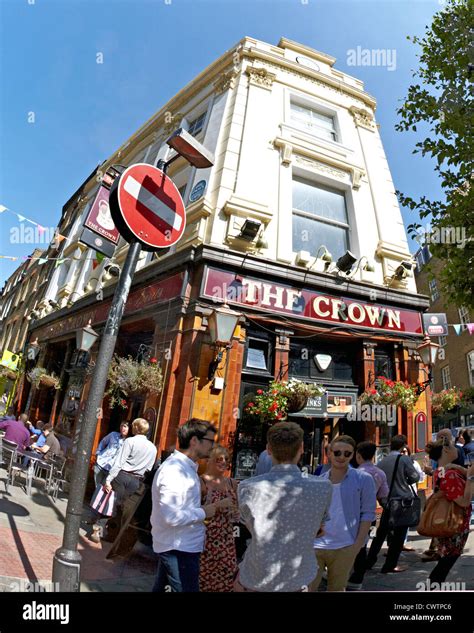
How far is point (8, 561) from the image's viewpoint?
3.98 metres

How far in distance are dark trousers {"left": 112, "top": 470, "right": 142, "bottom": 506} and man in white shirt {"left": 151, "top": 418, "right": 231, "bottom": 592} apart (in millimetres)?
3546

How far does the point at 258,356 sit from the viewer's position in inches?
342

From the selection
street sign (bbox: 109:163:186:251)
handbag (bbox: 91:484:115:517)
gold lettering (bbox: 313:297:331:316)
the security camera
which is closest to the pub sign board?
gold lettering (bbox: 313:297:331:316)

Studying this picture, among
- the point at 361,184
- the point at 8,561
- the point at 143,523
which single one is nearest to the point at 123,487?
the point at 143,523

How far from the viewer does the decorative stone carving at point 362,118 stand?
12797 mm

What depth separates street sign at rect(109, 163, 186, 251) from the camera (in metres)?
3.84

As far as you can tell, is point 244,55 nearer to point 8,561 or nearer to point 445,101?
point 445,101

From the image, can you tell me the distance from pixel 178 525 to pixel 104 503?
4.31 meters

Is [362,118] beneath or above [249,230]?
above

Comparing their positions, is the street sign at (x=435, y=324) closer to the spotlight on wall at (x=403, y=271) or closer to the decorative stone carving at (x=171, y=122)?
the spotlight on wall at (x=403, y=271)

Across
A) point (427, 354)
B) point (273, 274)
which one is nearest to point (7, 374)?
point (273, 274)

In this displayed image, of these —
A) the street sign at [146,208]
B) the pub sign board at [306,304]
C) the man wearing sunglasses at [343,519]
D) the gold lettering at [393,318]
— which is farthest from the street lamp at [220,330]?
the gold lettering at [393,318]

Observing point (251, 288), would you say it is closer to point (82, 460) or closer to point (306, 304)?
point (306, 304)
